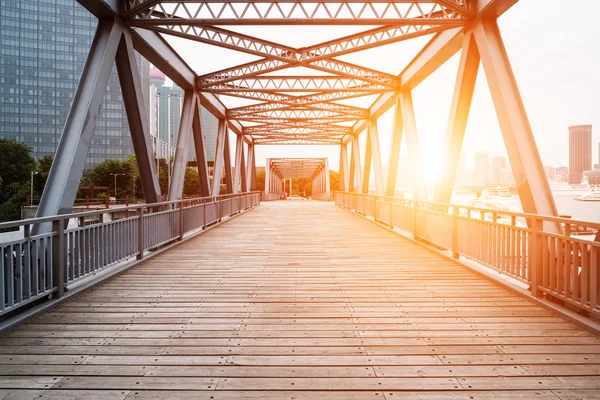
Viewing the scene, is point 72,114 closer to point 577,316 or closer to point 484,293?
point 484,293

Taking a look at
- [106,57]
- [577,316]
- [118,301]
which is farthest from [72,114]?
[577,316]

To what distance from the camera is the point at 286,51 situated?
35.8 ft

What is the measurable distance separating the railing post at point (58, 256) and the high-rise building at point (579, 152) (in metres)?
11.1

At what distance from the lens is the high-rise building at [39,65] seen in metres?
87.2

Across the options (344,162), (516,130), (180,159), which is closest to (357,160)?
(344,162)

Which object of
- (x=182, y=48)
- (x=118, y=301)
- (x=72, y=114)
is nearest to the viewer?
(x=118, y=301)

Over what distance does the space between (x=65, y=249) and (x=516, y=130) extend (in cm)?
637

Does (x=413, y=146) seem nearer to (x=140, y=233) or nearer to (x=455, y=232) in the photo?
(x=455, y=232)

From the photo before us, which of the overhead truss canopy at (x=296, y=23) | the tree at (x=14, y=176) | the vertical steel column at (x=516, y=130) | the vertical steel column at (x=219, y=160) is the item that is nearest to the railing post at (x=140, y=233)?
the overhead truss canopy at (x=296, y=23)

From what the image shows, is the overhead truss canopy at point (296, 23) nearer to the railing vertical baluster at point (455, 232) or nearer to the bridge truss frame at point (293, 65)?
the bridge truss frame at point (293, 65)

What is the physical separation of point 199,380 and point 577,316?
11.6 ft

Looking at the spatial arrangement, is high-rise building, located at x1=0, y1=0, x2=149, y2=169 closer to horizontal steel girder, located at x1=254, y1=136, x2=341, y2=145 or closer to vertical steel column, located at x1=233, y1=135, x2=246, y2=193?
horizontal steel girder, located at x1=254, y1=136, x2=341, y2=145

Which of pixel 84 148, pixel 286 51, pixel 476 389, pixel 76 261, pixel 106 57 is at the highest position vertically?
pixel 286 51

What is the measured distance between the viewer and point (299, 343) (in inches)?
134
